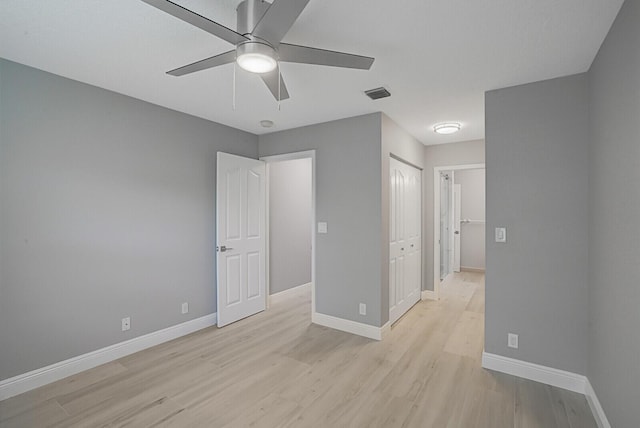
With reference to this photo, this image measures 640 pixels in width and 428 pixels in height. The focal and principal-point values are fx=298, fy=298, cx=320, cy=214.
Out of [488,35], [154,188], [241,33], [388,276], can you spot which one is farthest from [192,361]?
[488,35]

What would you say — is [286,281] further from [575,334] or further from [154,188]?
[575,334]

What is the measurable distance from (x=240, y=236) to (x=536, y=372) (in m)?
3.26

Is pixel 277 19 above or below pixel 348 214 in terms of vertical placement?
above

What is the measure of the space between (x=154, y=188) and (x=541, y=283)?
12.0 ft

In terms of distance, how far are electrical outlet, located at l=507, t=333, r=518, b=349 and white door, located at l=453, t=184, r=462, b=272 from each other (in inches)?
178

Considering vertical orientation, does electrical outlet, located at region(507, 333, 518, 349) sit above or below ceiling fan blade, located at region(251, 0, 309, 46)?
below

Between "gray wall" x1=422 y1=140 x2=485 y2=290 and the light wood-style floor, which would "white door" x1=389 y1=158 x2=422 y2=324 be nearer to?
"gray wall" x1=422 y1=140 x2=485 y2=290

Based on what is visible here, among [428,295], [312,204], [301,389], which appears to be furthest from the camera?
[428,295]

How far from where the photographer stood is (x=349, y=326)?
11.2 feet

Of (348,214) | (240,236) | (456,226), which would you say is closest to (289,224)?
(240,236)

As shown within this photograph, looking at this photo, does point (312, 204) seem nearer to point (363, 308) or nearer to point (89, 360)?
point (363, 308)

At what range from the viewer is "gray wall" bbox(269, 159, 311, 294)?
4.62 metres

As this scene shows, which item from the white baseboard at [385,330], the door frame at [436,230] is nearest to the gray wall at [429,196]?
the door frame at [436,230]

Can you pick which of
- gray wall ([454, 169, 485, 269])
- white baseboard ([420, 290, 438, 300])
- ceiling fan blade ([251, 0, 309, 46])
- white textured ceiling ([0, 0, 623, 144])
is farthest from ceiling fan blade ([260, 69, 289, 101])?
gray wall ([454, 169, 485, 269])
